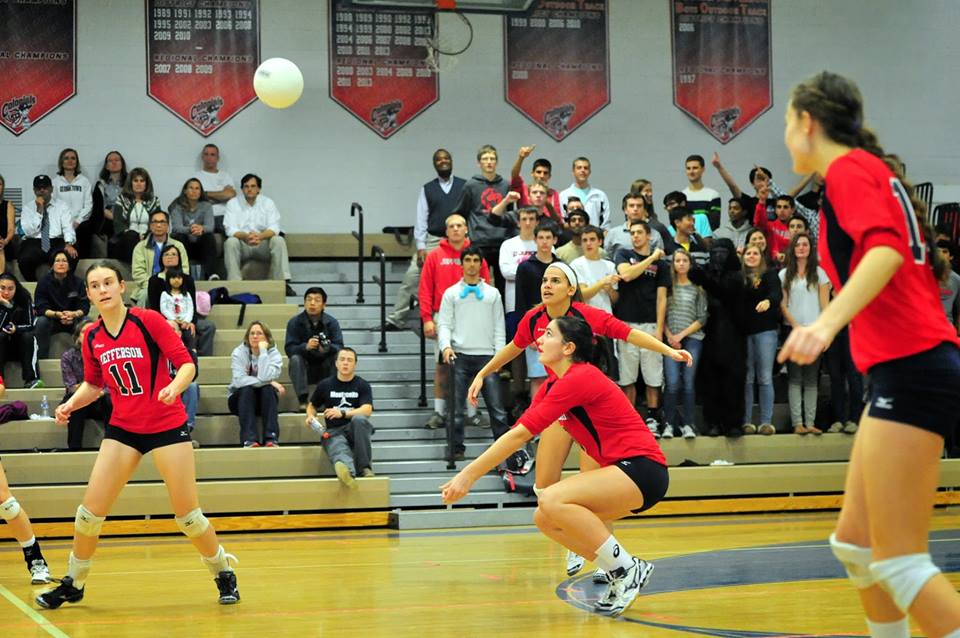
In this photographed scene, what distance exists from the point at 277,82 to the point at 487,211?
A: 2.60m

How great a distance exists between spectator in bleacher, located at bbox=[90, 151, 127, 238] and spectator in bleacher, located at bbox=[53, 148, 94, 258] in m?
0.08

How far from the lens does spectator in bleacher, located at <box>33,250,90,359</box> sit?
1174cm

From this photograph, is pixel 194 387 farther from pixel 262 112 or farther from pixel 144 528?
pixel 262 112

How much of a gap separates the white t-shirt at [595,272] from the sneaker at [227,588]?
552 cm

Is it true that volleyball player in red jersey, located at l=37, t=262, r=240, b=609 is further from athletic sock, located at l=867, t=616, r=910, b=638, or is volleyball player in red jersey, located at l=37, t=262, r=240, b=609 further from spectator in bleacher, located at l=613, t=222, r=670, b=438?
spectator in bleacher, located at l=613, t=222, r=670, b=438

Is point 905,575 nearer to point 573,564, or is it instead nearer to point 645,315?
point 573,564

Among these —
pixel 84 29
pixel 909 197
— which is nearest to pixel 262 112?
pixel 84 29

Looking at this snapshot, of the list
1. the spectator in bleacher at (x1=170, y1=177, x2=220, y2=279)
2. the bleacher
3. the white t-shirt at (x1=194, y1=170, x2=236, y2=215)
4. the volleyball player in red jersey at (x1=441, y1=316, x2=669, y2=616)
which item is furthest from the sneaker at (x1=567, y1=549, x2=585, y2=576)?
the white t-shirt at (x1=194, y1=170, x2=236, y2=215)

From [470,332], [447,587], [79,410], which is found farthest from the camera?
[470,332]

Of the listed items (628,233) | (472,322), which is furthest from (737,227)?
(472,322)

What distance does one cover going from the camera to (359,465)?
34.9 feet

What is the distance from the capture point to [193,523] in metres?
6.28

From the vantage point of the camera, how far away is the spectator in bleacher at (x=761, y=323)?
11.7 metres

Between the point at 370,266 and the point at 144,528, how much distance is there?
6054mm
